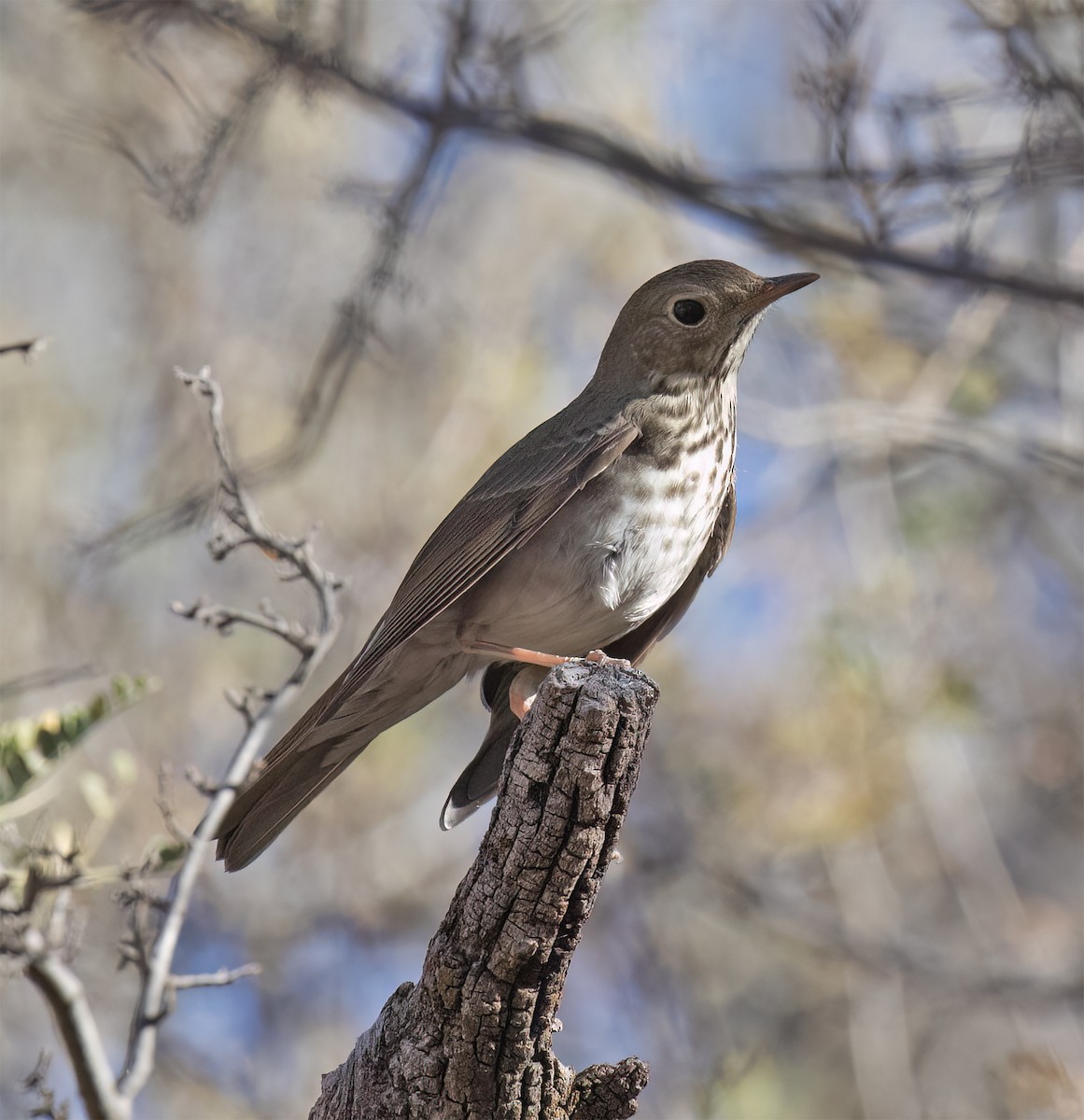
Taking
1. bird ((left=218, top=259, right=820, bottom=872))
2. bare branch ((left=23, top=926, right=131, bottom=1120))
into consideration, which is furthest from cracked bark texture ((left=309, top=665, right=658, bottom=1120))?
bird ((left=218, top=259, right=820, bottom=872))

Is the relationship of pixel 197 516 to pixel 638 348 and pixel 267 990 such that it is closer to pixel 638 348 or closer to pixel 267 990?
pixel 638 348

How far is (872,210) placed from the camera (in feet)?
18.3

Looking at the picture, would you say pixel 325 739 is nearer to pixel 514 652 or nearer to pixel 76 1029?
pixel 514 652

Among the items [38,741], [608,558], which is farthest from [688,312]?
[38,741]

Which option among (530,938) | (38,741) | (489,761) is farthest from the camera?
(489,761)

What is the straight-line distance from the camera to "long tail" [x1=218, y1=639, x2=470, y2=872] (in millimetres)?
4234

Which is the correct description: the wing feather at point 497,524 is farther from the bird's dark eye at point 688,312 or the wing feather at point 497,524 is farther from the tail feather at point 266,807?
the bird's dark eye at point 688,312

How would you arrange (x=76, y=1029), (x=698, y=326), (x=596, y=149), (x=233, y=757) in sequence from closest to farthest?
(x=76, y=1029) < (x=233, y=757) < (x=698, y=326) < (x=596, y=149)

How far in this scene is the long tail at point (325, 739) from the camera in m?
4.23

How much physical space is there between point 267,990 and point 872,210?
20.0ft

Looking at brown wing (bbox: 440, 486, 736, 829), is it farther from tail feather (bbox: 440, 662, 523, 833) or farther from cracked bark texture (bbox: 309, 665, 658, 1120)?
cracked bark texture (bbox: 309, 665, 658, 1120)

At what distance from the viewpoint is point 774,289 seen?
4.80 meters

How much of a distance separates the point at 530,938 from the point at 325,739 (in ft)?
5.75

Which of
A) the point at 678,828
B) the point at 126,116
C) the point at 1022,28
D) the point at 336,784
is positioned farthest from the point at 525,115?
the point at 678,828
